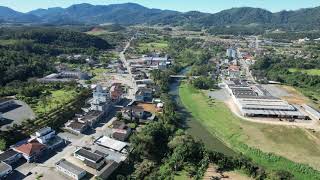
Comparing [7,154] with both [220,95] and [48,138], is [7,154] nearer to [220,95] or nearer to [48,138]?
[48,138]

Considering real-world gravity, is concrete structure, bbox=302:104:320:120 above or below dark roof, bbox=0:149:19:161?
above

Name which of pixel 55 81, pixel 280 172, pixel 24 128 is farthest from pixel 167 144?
pixel 55 81

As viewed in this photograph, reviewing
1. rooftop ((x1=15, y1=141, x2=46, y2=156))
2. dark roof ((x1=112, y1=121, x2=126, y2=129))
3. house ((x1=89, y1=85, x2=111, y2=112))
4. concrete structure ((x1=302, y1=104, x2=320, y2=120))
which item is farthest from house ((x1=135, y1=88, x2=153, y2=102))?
concrete structure ((x1=302, y1=104, x2=320, y2=120))

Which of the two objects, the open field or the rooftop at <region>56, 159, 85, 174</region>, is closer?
the rooftop at <region>56, 159, 85, 174</region>

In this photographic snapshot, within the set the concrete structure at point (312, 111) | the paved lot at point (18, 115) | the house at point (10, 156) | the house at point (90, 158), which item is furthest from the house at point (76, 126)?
the concrete structure at point (312, 111)

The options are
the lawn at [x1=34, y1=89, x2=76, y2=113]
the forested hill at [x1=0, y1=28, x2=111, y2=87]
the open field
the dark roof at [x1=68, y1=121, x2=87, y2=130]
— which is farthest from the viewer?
the forested hill at [x1=0, y1=28, x2=111, y2=87]

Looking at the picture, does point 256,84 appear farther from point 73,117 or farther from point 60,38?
point 60,38

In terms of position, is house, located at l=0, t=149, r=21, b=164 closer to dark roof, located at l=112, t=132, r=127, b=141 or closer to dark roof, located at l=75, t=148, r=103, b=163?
dark roof, located at l=75, t=148, r=103, b=163

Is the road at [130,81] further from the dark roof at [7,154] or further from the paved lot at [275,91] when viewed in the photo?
the paved lot at [275,91]

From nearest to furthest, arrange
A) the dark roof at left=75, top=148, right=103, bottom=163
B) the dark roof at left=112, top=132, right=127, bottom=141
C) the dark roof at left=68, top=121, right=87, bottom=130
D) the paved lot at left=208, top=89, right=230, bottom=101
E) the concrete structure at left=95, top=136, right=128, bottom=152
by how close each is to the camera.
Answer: the dark roof at left=75, top=148, right=103, bottom=163, the concrete structure at left=95, top=136, right=128, bottom=152, the dark roof at left=112, top=132, right=127, bottom=141, the dark roof at left=68, top=121, right=87, bottom=130, the paved lot at left=208, top=89, right=230, bottom=101
